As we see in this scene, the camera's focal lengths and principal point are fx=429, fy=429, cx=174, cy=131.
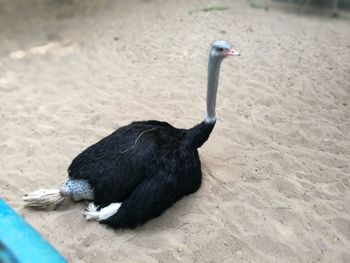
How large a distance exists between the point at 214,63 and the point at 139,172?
3.06ft

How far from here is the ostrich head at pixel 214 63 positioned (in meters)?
2.97

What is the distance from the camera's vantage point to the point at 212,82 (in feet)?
10.3

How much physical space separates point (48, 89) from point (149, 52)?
4.74ft

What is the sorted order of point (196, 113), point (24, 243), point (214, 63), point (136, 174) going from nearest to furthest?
point (24, 243)
point (136, 174)
point (214, 63)
point (196, 113)

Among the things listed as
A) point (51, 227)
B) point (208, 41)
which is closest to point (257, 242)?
point (51, 227)

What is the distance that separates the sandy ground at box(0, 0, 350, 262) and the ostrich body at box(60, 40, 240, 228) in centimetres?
15

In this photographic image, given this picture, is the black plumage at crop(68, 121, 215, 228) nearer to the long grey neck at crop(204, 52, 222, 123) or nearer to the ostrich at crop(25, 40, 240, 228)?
the ostrich at crop(25, 40, 240, 228)

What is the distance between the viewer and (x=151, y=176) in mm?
2932

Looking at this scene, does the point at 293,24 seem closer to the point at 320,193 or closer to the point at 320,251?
the point at 320,193

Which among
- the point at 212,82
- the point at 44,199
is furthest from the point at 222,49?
the point at 44,199

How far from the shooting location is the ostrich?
2889 mm

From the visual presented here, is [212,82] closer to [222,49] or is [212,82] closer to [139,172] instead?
[222,49]

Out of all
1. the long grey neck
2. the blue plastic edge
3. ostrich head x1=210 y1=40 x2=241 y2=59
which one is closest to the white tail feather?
the blue plastic edge

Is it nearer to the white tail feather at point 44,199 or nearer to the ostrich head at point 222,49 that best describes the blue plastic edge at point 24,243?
the white tail feather at point 44,199
